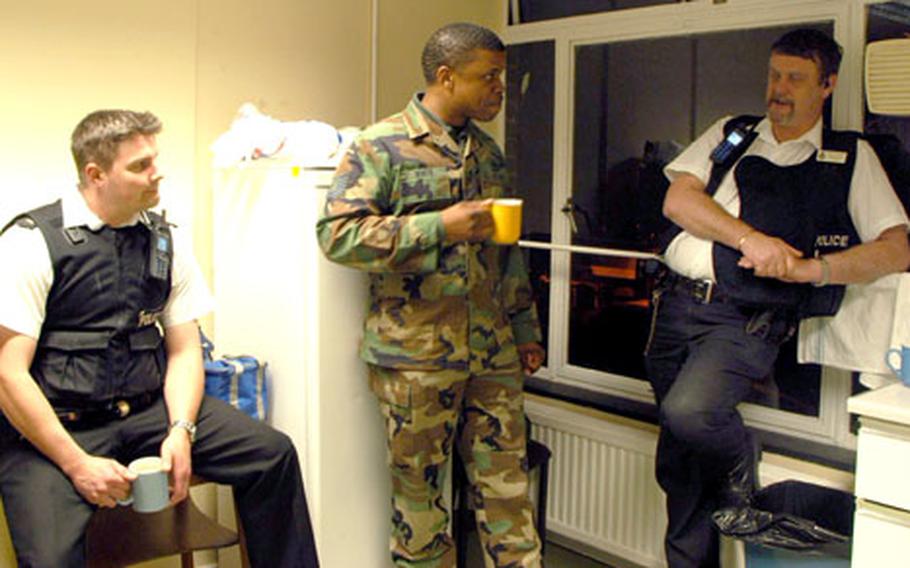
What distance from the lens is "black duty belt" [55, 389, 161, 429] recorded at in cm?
206

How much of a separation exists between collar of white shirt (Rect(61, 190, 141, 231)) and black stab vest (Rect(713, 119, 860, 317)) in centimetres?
161

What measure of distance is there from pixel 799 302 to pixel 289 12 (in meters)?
→ 1.82

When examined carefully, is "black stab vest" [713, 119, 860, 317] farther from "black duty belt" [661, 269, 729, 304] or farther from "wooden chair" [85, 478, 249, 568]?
"wooden chair" [85, 478, 249, 568]

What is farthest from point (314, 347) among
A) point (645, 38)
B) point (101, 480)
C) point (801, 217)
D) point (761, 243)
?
point (645, 38)

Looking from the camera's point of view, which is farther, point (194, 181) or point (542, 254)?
point (542, 254)

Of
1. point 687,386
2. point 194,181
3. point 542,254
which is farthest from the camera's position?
point 542,254

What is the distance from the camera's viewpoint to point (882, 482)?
1.91 metres

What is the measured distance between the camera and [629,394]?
3074 millimetres

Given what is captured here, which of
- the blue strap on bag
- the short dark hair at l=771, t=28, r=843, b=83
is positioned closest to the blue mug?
Result: the short dark hair at l=771, t=28, r=843, b=83

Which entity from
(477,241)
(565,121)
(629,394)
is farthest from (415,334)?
(565,121)

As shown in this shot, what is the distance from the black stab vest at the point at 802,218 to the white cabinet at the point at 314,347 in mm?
1046

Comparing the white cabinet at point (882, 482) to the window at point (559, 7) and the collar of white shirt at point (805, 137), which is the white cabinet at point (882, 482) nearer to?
the collar of white shirt at point (805, 137)

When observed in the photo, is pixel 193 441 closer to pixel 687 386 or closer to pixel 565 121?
pixel 687 386

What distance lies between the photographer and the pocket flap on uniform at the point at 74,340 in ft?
6.68
